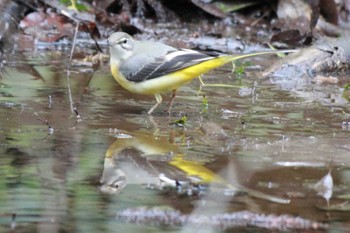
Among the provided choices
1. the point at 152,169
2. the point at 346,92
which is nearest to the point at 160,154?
the point at 152,169

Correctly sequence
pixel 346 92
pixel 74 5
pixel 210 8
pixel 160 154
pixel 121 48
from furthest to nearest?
1. pixel 210 8
2. pixel 74 5
3. pixel 346 92
4. pixel 121 48
5. pixel 160 154

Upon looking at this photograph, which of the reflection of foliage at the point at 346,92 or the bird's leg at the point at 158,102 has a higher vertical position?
the reflection of foliage at the point at 346,92

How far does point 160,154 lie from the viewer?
484 cm

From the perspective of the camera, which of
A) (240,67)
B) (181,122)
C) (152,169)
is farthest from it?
(240,67)

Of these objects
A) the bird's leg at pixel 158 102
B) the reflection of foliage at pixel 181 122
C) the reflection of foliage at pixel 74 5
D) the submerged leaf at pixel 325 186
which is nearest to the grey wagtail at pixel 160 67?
the bird's leg at pixel 158 102

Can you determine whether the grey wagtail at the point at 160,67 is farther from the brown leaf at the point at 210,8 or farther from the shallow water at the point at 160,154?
the brown leaf at the point at 210,8

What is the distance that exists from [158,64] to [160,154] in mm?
1841

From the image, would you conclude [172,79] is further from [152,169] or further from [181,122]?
[152,169]

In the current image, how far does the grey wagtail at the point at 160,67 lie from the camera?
645cm

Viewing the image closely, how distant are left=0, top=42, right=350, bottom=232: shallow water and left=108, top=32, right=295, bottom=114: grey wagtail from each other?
Result: 0.18m

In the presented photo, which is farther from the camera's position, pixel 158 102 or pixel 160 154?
pixel 158 102

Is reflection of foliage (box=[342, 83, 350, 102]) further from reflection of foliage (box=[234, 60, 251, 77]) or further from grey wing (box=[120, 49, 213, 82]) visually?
grey wing (box=[120, 49, 213, 82])

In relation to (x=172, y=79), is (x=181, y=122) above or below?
below

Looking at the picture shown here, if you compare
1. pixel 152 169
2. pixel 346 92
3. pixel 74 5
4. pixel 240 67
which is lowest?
pixel 152 169
